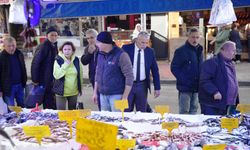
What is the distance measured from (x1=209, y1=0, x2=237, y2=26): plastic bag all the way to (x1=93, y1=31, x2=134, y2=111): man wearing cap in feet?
4.74

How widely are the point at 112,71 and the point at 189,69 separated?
1.25 m

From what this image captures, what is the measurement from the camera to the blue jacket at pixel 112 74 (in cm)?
418

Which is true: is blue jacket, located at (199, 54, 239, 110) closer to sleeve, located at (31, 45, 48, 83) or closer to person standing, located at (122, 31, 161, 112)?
person standing, located at (122, 31, 161, 112)

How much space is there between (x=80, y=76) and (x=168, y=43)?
829cm

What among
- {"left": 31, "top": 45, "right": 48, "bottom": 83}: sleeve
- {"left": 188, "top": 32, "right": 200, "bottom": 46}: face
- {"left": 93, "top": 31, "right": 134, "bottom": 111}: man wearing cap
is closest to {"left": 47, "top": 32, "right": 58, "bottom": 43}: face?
{"left": 31, "top": 45, "right": 48, "bottom": 83}: sleeve

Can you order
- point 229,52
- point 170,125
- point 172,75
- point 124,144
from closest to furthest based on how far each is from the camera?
point 124,144, point 170,125, point 229,52, point 172,75

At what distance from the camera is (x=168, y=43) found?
13008 millimetres

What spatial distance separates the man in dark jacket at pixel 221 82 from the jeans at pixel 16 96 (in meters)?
2.98

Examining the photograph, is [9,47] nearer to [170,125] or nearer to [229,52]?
[229,52]

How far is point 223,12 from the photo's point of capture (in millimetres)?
4680

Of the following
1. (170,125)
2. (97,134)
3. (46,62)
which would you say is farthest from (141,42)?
(97,134)

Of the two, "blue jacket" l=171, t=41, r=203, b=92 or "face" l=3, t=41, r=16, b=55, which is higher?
"face" l=3, t=41, r=16, b=55

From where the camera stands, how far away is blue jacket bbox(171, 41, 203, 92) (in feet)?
16.0

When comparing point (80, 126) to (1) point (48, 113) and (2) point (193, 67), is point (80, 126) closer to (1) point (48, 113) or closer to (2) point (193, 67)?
(1) point (48, 113)
